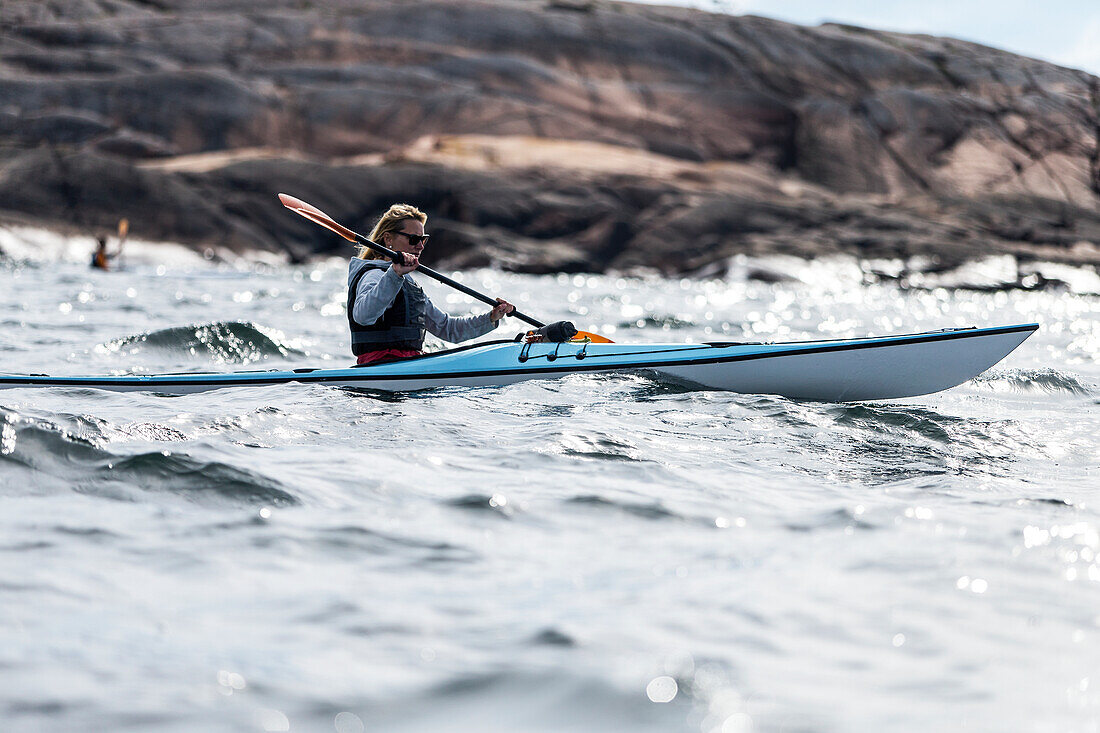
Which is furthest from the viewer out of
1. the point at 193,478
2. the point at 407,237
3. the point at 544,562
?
the point at 407,237

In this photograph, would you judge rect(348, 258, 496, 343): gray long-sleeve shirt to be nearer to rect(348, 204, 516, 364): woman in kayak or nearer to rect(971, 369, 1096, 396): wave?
rect(348, 204, 516, 364): woman in kayak

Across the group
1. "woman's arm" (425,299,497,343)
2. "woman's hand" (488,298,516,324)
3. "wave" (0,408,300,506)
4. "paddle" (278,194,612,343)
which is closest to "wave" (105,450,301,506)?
"wave" (0,408,300,506)

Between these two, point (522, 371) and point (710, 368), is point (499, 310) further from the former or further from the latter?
point (710, 368)

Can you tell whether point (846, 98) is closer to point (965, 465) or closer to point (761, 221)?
point (761, 221)

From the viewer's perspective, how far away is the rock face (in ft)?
82.5

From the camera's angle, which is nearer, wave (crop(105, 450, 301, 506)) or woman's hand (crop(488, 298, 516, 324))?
wave (crop(105, 450, 301, 506))

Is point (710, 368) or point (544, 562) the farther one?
point (710, 368)

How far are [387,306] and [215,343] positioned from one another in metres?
2.79

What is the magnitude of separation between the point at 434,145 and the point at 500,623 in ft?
93.1

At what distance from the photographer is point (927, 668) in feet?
6.53

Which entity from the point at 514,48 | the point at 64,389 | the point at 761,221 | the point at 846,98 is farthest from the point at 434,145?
the point at 64,389

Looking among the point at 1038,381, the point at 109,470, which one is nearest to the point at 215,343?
the point at 109,470

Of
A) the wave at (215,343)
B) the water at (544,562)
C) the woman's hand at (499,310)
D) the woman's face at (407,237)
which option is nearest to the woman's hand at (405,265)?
the woman's face at (407,237)

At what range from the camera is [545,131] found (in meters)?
31.2
